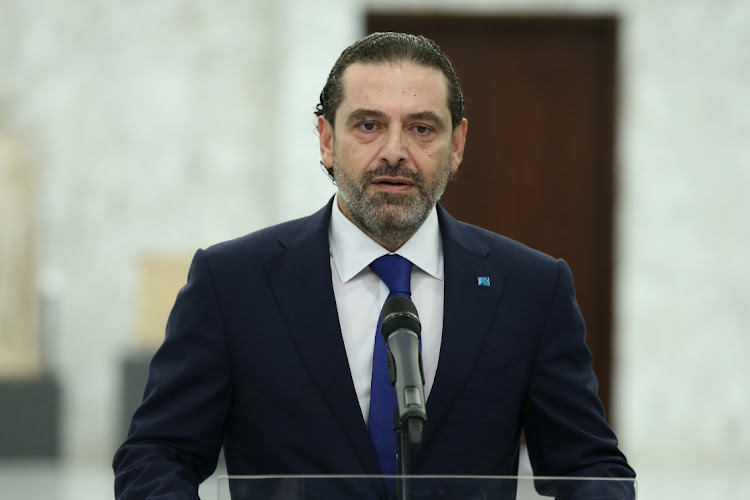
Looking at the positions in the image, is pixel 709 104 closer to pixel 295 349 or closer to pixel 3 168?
pixel 3 168

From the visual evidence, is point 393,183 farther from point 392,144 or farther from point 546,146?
point 546,146

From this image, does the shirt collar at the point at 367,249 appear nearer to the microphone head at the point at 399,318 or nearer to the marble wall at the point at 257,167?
the microphone head at the point at 399,318

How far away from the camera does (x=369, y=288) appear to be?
2.84 metres

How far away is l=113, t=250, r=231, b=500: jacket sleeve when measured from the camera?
2529mm

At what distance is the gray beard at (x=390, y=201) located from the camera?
2672 millimetres

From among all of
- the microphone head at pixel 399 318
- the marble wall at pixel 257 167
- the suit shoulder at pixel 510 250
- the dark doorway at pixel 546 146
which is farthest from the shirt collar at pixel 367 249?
the dark doorway at pixel 546 146

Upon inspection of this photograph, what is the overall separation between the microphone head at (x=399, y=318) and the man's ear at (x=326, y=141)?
0.81 meters

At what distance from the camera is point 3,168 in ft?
31.6

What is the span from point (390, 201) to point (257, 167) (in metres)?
7.36

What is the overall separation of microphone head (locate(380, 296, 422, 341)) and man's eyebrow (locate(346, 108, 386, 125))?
605 millimetres

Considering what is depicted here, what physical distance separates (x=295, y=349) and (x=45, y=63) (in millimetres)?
7768

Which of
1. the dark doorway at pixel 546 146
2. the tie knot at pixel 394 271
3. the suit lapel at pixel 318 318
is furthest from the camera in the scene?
the dark doorway at pixel 546 146

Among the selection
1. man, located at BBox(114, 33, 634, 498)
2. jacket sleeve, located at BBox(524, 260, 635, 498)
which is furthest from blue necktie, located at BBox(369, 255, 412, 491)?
jacket sleeve, located at BBox(524, 260, 635, 498)

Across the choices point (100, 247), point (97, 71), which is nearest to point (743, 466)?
point (100, 247)
